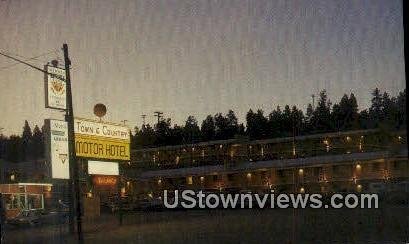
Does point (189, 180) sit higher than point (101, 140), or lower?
lower

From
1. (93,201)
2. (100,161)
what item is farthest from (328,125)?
(100,161)

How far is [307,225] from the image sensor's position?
18016mm

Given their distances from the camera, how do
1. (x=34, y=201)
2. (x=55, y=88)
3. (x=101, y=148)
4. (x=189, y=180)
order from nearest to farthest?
(x=55, y=88) < (x=101, y=148) < (x=34, y=201) < (x=189, y=180)

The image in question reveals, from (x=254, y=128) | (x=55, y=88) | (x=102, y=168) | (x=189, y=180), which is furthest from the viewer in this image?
(x=254, y=128)

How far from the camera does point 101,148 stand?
20.8m

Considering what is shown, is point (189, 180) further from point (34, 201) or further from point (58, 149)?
point (58, 149)

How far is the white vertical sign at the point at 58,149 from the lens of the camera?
18234 mm

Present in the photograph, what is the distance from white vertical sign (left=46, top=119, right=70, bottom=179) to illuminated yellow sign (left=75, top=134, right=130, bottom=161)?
18.3 inches

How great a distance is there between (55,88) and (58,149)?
200cm

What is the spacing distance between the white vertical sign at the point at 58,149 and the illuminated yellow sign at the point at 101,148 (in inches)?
18.3

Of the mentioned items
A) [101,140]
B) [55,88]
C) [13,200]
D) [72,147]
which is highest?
[55,88]

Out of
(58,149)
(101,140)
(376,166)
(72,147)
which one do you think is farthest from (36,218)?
(376,166)

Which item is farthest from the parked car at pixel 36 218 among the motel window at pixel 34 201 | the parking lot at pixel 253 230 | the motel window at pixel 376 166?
the motel window at pixel 376 166

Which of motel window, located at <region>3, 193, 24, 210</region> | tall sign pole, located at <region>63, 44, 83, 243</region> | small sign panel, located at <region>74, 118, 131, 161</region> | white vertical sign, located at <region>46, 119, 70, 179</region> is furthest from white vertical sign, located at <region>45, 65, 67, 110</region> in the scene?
motel window, located at <region>3, 193, 24, 210</region>
